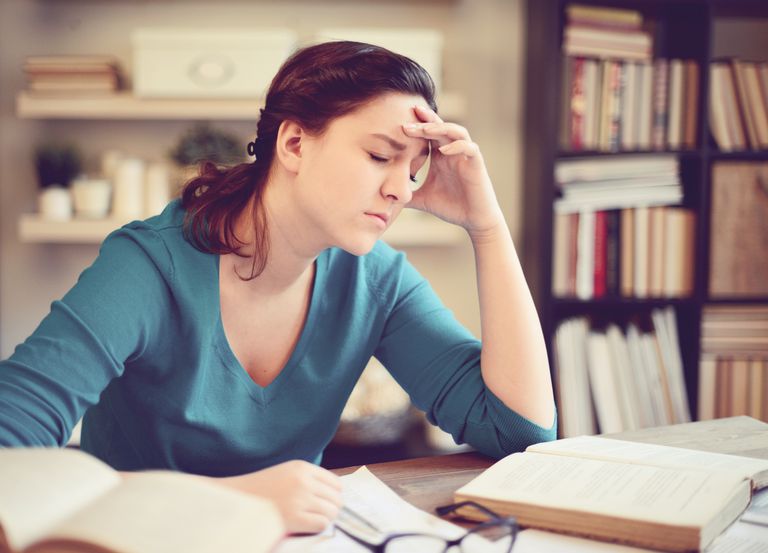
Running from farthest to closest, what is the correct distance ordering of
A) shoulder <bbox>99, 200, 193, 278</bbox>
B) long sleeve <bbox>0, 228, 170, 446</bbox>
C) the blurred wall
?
1. the blurred wall
2. shoulder <bbox>99, 200, 193, 278</bbox>
3. long sleeve <bbox>0, 228, 170, 446</bbox>

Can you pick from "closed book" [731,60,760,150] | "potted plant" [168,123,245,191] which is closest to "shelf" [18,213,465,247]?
"potted plant" [168,123,245,191]

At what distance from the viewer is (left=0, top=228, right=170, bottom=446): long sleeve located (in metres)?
0.91

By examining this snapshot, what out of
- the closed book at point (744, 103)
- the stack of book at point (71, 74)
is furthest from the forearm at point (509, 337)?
the stack of book at point (71, 74)

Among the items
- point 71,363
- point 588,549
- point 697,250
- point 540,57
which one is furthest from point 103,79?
point 588,549

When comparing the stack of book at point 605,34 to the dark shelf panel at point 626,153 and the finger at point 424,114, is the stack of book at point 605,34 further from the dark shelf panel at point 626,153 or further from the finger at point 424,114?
the finger at point 424,114

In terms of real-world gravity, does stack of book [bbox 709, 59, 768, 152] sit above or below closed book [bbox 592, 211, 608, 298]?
above

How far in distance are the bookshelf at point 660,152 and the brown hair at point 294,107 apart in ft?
3.87

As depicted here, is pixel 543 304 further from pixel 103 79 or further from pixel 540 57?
pixel 103 79

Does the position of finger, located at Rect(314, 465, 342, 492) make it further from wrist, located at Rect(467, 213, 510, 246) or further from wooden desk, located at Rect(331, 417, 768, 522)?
wrist, located at Rect(467, 213, 510, 246)

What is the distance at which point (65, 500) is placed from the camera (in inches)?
24.8

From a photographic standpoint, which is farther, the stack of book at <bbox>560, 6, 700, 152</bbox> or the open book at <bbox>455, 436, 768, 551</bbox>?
the stack of book at <bbox>560, 6, 700, 152</bbox>

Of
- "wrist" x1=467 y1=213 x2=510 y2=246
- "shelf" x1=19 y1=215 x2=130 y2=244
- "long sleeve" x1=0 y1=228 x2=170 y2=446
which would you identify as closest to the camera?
"long sleeve" x1=0 y1=228 x2=170 y2=446

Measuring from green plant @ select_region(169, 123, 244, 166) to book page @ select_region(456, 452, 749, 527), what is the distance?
168 cm

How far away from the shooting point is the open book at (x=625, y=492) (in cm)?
80
